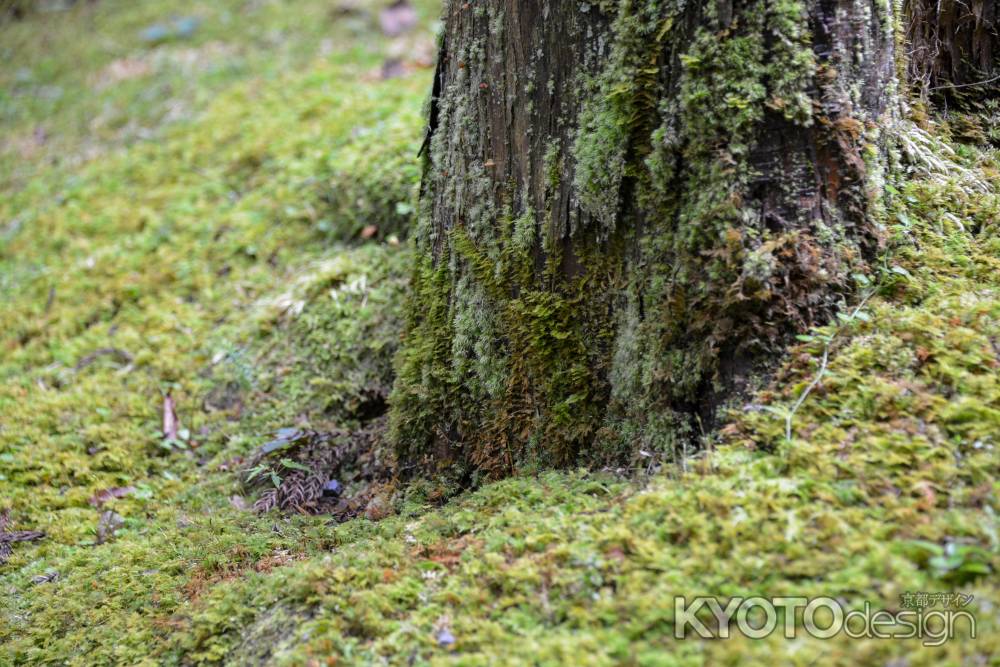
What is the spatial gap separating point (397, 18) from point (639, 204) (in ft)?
27.2

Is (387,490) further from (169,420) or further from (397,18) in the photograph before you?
(397,18)

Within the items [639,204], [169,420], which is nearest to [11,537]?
[169,420]

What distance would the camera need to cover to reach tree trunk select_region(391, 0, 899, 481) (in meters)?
2.55

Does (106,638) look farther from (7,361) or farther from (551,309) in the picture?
(7,361)

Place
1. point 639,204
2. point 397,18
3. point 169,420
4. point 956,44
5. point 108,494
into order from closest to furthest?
point 639,204, point 956,44, point 108,494, point 169,420, point 397,18

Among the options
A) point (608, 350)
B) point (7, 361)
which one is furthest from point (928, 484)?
point (7, 361)

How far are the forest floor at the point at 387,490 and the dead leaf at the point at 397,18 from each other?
9.47 ft

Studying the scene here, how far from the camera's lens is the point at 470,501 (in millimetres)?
3012

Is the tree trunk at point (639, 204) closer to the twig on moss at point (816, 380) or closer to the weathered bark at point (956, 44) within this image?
the twig on moss at point (816, 380)

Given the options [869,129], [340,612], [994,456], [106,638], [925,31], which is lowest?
[106,638]

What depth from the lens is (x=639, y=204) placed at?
2.79 meters

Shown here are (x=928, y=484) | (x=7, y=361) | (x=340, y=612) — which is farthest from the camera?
(x=7, y=361)

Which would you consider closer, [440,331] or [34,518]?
[440,331]

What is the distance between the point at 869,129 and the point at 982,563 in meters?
1.64
